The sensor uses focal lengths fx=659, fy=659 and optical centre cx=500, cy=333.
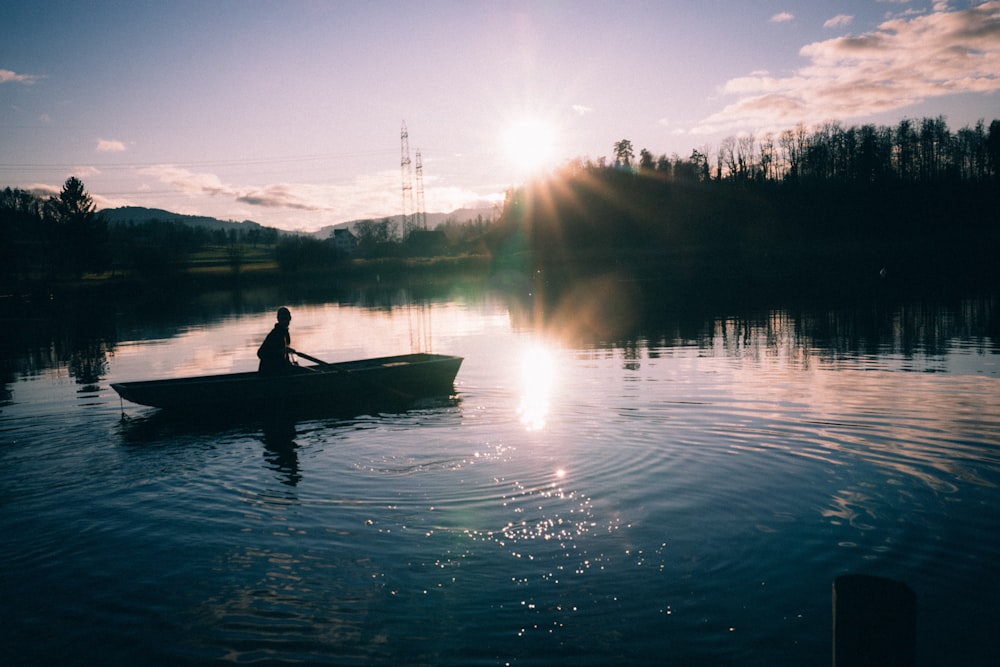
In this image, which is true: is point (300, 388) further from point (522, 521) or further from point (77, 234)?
point (77, 234)

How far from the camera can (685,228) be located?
109 meters

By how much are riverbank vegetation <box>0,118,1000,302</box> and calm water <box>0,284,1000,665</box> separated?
186 ft

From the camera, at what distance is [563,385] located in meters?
19.2

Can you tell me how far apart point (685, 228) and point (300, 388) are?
10009 cm

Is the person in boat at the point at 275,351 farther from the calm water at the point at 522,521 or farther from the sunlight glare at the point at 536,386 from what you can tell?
the sunlight glare at the point at 536,386

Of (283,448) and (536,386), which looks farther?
(536,386)

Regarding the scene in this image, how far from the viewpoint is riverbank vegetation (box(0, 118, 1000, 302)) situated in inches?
3442

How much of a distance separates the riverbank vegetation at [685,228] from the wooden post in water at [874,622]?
6738 cm

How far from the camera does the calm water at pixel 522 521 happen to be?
21.6 ft

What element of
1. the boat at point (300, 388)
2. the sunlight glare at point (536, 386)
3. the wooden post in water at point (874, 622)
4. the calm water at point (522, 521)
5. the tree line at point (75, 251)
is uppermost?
the tree line at point (75, 251)

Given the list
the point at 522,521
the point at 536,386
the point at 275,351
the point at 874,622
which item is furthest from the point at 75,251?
the point at 874,622

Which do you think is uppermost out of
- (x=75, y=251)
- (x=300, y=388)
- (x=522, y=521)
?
(x=75, y=251)

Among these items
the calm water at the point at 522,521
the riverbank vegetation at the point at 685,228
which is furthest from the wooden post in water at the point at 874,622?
the riverbank vegetation at the point at 685,228

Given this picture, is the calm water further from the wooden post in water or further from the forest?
the forest
